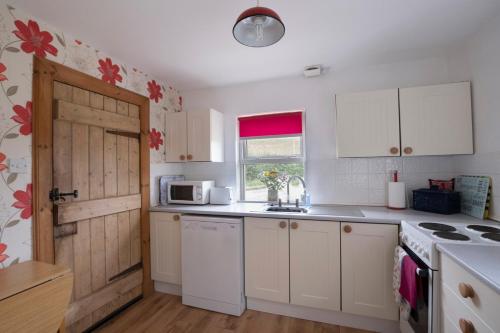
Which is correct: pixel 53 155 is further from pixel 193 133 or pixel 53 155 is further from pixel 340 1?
pixel 340 1

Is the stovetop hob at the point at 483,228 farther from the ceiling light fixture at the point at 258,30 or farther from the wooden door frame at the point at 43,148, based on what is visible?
the wooden door frame at the point at 43,148

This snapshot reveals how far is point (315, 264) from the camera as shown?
198cm

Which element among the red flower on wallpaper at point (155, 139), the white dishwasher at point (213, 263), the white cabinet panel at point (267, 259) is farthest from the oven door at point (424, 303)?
the red flower on wallpaper at point (155, 139)

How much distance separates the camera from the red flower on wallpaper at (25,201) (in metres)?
1.50

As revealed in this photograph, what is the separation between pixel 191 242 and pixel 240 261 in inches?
20.5

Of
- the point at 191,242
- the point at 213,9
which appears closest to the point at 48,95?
the point at 213,9

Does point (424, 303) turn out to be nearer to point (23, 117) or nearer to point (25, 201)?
point (25, 201)

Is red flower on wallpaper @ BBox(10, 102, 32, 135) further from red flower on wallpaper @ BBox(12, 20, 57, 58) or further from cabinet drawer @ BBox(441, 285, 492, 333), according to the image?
cabinet drawer @ BBox(441, 285, 492, 333)

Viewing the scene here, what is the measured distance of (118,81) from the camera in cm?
224

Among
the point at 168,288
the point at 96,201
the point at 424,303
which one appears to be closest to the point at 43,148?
the point at 96,201

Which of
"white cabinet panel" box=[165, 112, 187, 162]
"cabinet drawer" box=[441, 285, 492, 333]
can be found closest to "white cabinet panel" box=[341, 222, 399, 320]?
"cabinet drawer" box=[441, 285, 492, 333]

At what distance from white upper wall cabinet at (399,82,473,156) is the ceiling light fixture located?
4.80ft

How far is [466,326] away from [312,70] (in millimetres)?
2248

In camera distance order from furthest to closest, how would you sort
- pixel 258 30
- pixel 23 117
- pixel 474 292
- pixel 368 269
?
pixel 368 269, pixel 23 117, pixel 258 30, pixel 474 292
